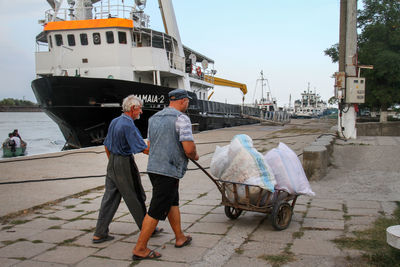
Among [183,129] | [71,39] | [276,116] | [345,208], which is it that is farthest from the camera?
[276,116]

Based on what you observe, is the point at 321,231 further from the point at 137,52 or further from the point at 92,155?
the point at 137,52

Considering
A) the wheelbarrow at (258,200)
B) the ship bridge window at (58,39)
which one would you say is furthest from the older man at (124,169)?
the ship bridge window at (58,39)

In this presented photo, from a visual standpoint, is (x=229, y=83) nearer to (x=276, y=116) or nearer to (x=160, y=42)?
(x=276, y=116)

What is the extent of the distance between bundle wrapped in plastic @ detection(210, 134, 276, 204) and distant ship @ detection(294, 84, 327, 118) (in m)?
64.9

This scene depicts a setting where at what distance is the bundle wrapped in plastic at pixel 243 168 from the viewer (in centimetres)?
406

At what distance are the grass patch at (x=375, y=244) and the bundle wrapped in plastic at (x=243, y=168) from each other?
90cm

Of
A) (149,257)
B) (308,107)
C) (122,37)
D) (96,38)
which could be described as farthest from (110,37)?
(308,107)

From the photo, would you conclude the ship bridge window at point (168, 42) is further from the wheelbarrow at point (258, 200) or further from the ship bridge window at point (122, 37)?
the wheelbarrow at point (258, 200)

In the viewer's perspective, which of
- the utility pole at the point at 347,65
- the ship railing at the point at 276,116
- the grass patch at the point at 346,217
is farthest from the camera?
the ship railing at the point at 276,116

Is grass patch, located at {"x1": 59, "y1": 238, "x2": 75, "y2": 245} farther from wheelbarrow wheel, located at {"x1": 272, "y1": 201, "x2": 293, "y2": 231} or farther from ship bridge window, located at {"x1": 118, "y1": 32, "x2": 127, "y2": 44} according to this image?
ship bridge window, located at {"x1": 118, "y1": 32, "x2": 127, "y2": 44}

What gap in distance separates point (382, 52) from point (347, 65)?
10865 mm

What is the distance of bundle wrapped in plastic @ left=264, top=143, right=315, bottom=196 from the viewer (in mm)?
4227

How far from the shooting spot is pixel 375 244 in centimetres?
345

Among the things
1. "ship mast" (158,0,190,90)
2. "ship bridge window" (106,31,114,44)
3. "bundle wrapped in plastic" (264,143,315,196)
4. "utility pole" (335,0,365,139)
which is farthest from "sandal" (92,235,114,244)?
"ship mast" (158,0,190,90)
